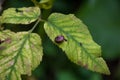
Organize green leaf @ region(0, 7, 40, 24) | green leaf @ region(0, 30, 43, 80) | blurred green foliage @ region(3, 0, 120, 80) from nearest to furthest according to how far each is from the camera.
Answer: green leaf @ region(0, 30, 43, 80) → green leaf @ region(0, 7, 40, 24) → blurred green foliage @ region(3, 0, 120, 80)

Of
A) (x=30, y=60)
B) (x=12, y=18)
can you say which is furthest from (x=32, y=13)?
(x=30, y=60)

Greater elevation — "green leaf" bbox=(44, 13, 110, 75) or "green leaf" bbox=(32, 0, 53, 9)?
"green leaf" bbox=(32, 0, 53, 9)

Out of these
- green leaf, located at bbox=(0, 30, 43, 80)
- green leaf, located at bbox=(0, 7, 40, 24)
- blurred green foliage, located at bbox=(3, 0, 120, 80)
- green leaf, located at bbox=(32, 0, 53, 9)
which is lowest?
blurred green foliage, located at bbox=(3, 0, 120, 80)

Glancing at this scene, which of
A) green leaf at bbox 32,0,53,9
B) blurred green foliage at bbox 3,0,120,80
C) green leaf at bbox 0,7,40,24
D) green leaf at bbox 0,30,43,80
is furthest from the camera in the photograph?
blurred green foliage at bbox 3,0,120,80

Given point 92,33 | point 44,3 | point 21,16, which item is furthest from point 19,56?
point 92,33

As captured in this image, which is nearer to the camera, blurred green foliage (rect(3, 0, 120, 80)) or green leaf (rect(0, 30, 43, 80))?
green leaf (rect(0, 30, 43, 80))

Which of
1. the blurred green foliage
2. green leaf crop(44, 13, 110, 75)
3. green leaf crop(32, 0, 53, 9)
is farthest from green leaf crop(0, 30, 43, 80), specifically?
the blurred green foliage

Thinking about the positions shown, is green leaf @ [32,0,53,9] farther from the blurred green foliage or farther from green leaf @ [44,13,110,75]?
the blurred green foliage
